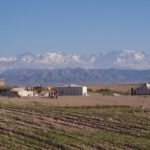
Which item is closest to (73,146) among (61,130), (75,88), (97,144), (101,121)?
(97,144)

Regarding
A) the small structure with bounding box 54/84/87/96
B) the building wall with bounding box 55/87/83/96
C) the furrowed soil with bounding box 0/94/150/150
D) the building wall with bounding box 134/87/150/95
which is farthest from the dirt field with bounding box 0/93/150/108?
the furrowed soil with bounding box 0/94/150/150

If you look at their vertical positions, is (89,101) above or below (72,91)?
below

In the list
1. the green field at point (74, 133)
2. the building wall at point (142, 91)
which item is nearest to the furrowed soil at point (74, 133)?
the green field at point (74, 133)

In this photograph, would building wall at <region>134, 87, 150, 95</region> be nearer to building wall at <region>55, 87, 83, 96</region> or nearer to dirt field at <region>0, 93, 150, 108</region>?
building wall at <region>55, 87, 83, 96</region>

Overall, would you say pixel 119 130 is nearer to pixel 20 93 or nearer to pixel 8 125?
pixel 8 125

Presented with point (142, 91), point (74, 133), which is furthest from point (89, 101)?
point (74, 133)

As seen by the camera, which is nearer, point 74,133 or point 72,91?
point 74,133

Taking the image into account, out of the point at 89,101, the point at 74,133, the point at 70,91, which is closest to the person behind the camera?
the point at 74,133

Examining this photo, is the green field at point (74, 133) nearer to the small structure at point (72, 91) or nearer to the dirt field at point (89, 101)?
the dirt field at point (89, 101)

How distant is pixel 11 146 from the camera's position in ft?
65.9

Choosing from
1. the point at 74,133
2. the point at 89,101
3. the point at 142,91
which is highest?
the point at 142,91

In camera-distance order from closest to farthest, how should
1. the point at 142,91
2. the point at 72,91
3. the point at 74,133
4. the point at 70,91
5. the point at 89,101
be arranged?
the point at 74,133, the point at 89,101, the point at 72,91, the point at 142,91, the point at 70,91

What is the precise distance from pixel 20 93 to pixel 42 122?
→ 50473 mm

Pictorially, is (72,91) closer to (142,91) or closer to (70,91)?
(70,91)
